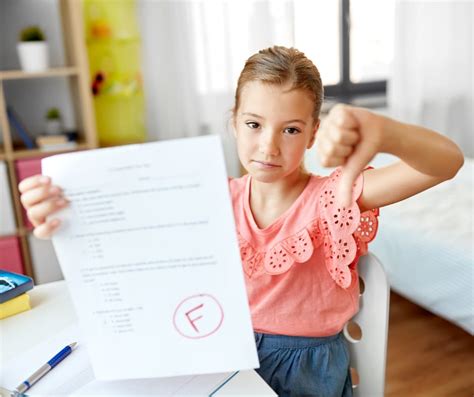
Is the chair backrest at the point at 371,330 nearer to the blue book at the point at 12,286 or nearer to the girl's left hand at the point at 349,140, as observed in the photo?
the girl's left hand at the point at 349,140

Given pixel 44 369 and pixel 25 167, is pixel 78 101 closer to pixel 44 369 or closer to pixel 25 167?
pixel 25 167

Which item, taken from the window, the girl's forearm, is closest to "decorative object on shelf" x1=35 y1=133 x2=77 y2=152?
the window

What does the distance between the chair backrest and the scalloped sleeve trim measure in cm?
6

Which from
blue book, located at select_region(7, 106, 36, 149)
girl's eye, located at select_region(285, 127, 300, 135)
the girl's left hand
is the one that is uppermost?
the girl's left hand

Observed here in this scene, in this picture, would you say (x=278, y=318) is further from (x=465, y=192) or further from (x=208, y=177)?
(x=465, y=192)

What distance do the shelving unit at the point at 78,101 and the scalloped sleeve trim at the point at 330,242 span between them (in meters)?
1.42

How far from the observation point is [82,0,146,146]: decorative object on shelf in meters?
2.31

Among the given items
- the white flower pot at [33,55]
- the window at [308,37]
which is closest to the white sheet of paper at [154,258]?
the window at [308,37]

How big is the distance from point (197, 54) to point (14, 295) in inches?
66.9

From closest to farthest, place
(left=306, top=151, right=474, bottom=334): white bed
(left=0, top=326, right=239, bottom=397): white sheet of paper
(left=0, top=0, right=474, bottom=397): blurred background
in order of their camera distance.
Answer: (left=0, top=326, right=239, bottom=397): white sheet of paper, (left=306, top=151, right=474, bottom=334): white bed, (left=0, top=0, right=474, bottom=397): blurred background

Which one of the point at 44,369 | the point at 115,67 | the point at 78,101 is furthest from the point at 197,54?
the point at 44,369

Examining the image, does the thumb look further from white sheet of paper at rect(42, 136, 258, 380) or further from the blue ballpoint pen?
the blue ballpoint pen

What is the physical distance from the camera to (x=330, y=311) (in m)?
0.88

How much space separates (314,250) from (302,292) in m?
0.08
